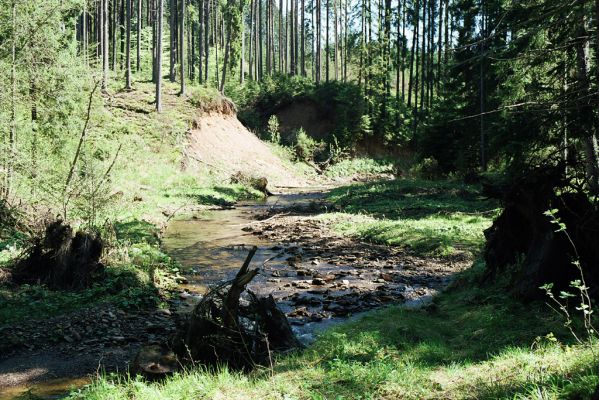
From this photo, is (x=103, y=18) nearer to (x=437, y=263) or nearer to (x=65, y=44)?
(x=65, y=44)

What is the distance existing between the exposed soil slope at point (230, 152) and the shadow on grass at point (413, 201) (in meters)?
8.57

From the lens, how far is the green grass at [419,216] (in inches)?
546

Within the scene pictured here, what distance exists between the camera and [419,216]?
1784 cm

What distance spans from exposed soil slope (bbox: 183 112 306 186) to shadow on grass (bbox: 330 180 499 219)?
8.57 meters

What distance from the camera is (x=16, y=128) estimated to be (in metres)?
13.2

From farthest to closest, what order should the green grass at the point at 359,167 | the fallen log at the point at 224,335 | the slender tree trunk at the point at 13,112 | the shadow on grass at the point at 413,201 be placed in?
the green grass at the point at 359,167 → the shadow on grass at the point at 413,201 → the slender tree trunk at the point at 13,112 → the fallen log at the point at 224,335

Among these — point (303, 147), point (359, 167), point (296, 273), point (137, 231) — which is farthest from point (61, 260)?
point (359, 167)

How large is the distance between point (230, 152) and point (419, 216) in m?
19.7

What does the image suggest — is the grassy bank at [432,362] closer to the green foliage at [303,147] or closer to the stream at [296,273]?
the stream at [296,273]

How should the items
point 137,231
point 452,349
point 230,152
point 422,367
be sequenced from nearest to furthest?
point 422,367
point 452,349
point 137,231
point 230,152

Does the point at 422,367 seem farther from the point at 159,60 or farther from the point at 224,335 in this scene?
the point at 159,60

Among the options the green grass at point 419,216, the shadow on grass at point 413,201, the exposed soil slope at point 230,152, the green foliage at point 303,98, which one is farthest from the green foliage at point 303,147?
the green grass at point 419,216

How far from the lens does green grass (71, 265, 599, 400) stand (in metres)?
4.34

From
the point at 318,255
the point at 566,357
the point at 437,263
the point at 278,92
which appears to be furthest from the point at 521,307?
the point at 278,92
